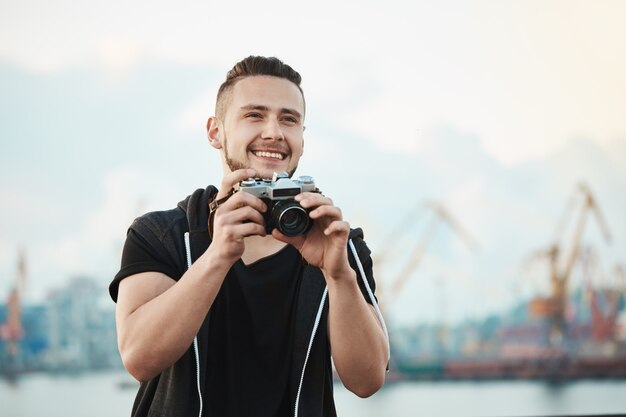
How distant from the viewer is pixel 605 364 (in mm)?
18703

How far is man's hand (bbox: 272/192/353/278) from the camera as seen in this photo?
1.19 m

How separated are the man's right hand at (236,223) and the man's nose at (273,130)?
158 millimetres

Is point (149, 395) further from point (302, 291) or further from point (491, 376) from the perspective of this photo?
point (491, 376)

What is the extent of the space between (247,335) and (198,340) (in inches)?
3.5

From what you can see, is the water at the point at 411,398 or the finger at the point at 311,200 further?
the water at the point at 411,398

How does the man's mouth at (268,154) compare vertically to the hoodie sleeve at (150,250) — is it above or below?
above

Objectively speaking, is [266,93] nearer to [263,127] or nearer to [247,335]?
[263,127]

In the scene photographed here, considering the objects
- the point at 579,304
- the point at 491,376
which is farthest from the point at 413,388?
the point at 579,304

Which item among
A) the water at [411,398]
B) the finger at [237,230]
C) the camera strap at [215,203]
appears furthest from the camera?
the water at [411,398]

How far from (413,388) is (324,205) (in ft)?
57.5

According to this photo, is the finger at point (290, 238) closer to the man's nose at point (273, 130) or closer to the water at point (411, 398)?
the man's nose at point (273, 130)

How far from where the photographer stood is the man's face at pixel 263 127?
1307mm

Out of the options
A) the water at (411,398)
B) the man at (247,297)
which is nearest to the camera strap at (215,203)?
the man at (247,297)

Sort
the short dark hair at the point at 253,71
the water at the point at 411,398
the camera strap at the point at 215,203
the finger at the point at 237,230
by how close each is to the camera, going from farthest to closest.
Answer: the water at the point at 411,398 → the short dark hair at the point at 253,71 → the camera strap at the point at 215,203 → the finger at the point at 237,230
